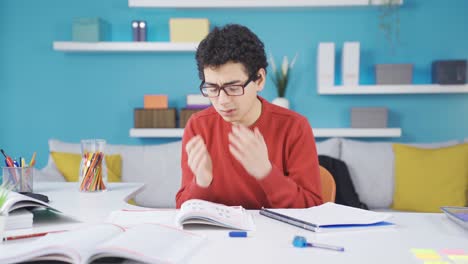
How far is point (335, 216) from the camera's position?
1396mm

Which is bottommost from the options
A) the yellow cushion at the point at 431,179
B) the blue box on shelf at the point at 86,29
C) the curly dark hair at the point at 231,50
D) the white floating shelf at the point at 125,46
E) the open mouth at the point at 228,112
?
the yellow cushion at the point at 431,179

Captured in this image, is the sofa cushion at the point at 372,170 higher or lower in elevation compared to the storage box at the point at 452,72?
lower

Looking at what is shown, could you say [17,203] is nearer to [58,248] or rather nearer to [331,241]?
[58,248]

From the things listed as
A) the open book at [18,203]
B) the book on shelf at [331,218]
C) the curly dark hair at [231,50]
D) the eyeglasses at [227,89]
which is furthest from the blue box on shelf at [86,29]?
the book on shelf at [331,218]

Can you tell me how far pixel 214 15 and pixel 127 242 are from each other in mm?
3133

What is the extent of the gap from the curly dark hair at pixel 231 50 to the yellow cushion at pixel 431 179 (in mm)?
1998

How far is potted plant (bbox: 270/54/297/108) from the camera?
12.5 feet

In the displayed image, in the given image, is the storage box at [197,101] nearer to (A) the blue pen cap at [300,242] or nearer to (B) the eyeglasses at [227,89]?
(B) the eyeglasses at [227,89]

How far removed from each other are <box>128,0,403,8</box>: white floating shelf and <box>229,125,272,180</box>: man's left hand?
96.4 inches

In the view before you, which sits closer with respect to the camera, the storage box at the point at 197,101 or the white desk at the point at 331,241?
the white desk at the point at 331,241

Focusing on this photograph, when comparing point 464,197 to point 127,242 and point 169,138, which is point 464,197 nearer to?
point 169,138

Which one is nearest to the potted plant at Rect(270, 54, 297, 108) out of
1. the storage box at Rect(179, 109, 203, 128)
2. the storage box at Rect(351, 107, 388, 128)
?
the storage box at Rect(351, 107, 388, 128)

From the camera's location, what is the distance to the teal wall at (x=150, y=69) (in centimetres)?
389

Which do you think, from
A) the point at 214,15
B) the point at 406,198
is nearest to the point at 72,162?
the point at 214,15
